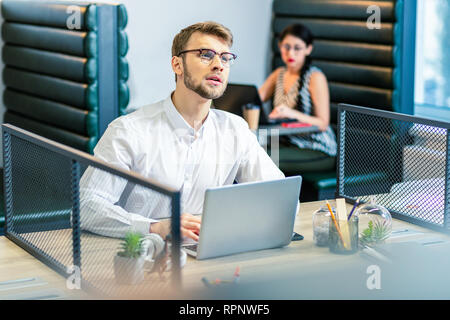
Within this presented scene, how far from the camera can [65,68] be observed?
4320mm

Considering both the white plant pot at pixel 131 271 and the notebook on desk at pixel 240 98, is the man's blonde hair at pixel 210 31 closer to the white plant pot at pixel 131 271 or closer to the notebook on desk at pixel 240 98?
the white plant pot at pixel 131 271

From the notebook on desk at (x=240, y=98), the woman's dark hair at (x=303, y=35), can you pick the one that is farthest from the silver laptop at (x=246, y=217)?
the woman's dark hair at (x=303, y=35)

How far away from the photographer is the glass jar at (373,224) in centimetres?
235

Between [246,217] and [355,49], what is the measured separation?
3159 millimetres

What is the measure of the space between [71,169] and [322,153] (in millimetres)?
2994

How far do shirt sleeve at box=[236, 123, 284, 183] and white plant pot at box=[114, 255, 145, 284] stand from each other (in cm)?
96

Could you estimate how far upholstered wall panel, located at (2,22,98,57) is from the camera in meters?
4.09

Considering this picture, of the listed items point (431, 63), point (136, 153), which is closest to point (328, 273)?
point (136, 153)

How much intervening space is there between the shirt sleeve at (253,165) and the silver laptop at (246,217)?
0.54m

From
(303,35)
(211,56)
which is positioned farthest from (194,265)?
(303,35)

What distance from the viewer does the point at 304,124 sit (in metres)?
4.46

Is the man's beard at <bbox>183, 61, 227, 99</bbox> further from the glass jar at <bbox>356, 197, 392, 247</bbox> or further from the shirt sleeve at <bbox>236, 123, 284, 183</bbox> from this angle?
the glass jar at <bbox>356, 197, 392, 247</bbox>

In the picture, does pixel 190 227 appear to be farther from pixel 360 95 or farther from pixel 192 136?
pixel 360 95

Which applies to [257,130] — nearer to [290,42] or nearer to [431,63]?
[290,42]
